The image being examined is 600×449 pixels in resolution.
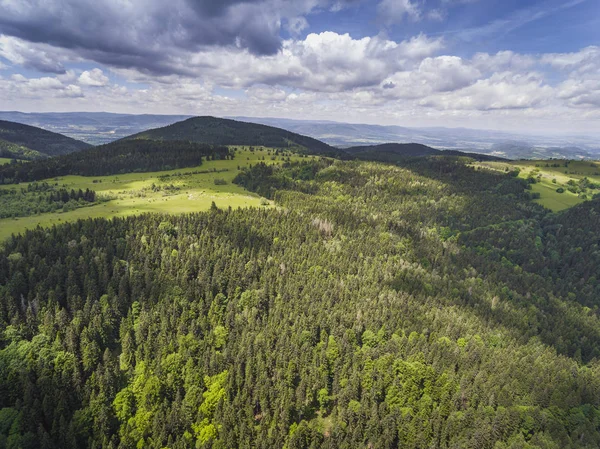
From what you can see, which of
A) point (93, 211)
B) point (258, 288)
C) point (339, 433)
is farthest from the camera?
point (93, 211)

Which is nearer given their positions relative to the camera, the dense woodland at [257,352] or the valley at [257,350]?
the dense woodland at [257,352]

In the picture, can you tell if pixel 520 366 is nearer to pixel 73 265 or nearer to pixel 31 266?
pixel 73 265

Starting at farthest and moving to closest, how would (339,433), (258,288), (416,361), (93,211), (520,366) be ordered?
(93,211) < (258,288) < (520,366) < (416,361) < (339,433)

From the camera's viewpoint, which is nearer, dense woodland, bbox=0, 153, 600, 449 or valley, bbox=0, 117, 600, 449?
dense woodland, bbox=0, 153, 600, 449

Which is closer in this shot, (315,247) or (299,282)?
(299,282)

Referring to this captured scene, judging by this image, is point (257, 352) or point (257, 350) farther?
point (257, 350)

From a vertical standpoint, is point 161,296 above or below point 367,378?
above

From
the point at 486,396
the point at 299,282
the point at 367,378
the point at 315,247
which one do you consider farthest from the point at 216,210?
the point at 486,396

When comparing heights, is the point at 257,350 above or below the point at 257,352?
above
